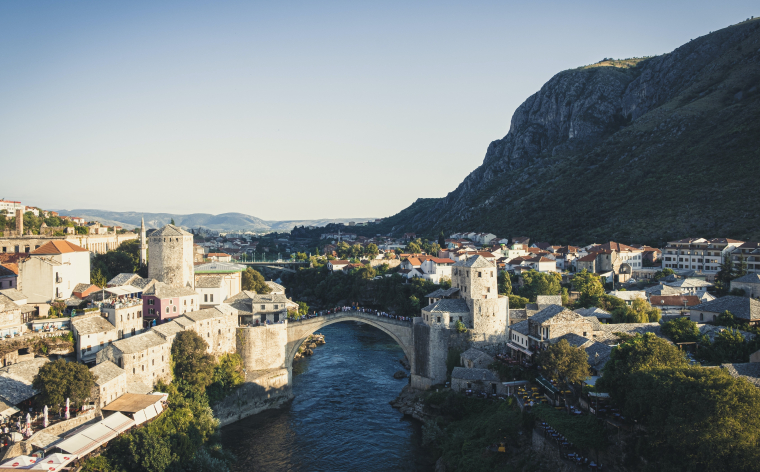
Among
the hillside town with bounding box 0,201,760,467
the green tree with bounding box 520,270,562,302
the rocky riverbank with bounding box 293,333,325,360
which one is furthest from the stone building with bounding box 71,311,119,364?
the green tree with bounding box 520,270,562,302

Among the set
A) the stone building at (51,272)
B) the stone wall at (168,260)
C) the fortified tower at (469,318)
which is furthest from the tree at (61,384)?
the fortified tower at (469,318)

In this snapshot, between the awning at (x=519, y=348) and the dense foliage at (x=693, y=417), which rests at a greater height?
the dense foliage at (x=693, y=417)

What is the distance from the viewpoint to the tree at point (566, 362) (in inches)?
1156

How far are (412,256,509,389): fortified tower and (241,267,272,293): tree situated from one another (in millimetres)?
24797

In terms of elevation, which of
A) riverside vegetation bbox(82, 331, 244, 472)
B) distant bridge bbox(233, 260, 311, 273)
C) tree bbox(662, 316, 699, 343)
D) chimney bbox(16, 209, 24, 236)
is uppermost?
chimney bbox(16, 209, 24, 236)

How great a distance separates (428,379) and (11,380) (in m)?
29.2

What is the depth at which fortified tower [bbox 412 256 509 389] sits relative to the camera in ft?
137

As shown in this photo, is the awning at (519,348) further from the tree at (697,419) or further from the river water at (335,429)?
the tree at (697,419)

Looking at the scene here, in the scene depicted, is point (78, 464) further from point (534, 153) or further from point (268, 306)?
point (534, 153)

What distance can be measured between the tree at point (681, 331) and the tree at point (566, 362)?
9.38m

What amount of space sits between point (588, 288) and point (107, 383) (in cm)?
4542

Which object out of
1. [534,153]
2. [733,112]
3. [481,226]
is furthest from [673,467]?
[534,153]

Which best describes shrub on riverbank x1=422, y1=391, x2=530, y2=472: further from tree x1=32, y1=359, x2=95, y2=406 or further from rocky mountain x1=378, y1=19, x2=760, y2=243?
rocky mountain x1=378, y1=19, x2=760, y2=243

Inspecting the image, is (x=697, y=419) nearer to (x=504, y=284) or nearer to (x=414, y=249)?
(x=504, y=284)
